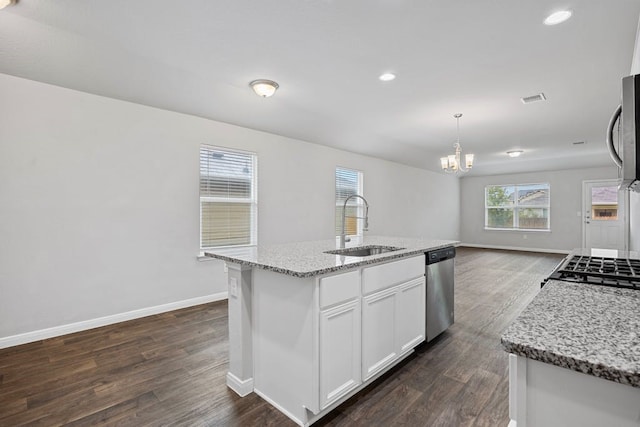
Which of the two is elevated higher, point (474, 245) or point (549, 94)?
point (549, 94)

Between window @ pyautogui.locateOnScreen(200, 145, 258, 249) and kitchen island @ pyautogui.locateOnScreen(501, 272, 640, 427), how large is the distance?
388 centimetres

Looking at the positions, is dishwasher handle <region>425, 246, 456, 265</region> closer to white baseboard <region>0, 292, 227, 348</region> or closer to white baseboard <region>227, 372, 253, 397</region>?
white baseboard <region>227, 372, 253, 397</region>

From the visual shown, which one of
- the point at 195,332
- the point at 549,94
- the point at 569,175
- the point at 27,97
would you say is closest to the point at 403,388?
the point at 195,332

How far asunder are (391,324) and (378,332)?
7.1 inches

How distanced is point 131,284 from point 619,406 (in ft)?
13.0

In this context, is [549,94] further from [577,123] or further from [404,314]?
[404,314]

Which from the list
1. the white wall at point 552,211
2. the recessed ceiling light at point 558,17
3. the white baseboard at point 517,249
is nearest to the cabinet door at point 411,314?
the recessed ceiling light at point 558,17

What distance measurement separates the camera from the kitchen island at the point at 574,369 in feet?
2.06

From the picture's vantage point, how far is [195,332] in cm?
312

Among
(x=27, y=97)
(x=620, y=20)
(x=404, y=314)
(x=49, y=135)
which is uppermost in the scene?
(x=620, y=20)

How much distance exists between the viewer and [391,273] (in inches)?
88.7

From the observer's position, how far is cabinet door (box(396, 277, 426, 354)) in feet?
7.84

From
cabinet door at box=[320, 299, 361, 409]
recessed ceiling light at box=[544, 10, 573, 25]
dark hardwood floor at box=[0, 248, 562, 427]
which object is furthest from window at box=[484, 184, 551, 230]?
cabinet door at box=[320, 299, 361, 409]

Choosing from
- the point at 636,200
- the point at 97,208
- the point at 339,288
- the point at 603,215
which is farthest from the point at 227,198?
the point at 603,215
